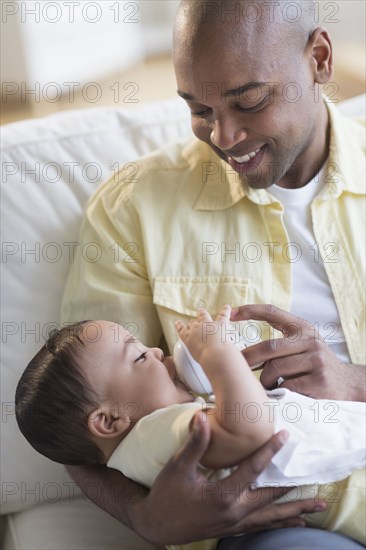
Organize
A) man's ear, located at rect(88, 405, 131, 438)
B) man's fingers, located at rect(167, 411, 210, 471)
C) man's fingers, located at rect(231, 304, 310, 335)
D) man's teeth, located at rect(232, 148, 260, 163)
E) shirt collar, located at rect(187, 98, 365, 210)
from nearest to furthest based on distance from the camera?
man's fingers, located at rect(167, 411, 210, 471), man's ear, located at rect(88, 405, 131, 438), man's fingers, located at rect(231, 304, 310, 335), man's teeth, located at rect(232, 148, 260, 163), shirt collar, located at rect(187, 98, 365, 210)

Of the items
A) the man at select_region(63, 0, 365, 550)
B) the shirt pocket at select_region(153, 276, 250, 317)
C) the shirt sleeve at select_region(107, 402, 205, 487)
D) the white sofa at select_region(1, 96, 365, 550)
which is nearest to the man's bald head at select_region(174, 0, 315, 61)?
the man at select_region(63, 0, 365, 550)

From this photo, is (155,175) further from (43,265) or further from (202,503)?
(202,503)

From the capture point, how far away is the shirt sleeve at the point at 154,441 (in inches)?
50.2

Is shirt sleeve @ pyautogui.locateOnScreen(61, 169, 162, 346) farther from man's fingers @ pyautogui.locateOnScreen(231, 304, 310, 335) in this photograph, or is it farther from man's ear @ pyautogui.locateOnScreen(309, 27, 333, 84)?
man's ear @ pyautogui.locateOnScreen(309, 27, 333, 84)

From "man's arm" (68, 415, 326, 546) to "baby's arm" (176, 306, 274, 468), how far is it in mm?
23

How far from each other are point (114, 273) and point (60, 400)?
0.39 meters

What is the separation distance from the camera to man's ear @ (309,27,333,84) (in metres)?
1.60

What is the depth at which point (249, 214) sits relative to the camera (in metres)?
1.69

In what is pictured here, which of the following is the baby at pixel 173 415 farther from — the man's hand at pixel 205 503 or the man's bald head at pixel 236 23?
the man's bald head at pixel 236 23

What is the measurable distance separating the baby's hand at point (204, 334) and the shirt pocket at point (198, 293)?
26cm

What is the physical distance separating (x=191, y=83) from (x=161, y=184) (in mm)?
264

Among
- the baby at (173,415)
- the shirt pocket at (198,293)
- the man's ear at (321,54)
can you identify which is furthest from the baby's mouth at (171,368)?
the man's ear at (321,54)

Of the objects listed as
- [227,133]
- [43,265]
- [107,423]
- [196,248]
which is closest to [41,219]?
[43,265]

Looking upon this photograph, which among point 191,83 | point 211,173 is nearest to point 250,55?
point 191,83
